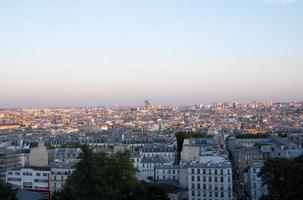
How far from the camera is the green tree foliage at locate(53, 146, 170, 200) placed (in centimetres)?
3719

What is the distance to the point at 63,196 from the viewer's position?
40594 mm

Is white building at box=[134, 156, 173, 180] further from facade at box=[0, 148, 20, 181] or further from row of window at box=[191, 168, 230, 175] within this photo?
facade at box=[0, 148, 20, 181]

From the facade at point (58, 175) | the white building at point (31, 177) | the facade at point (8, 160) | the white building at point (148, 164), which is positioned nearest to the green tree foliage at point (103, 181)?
the facade at point (58, 175)

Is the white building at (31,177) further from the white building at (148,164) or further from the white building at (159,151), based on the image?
the white building at (159,151)

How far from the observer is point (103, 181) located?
3828 centimetres

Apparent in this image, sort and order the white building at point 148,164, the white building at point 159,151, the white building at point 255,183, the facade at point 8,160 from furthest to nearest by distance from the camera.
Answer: the white building at point 159,151
the facade at point 8,160
the white building at point 148,164
the white building at point 255,183

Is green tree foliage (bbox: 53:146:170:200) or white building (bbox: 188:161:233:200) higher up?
green tree foliage (bbox: 53:146:170:200)

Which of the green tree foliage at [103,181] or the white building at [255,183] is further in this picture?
the white building at [255,183]

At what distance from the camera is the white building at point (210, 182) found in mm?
52375

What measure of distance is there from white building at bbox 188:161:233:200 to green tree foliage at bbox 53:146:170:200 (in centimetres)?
925

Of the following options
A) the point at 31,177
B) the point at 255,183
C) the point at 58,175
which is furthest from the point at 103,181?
the point at 31,177

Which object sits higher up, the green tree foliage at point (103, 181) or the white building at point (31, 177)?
the green tree foliage at point (103, 181)

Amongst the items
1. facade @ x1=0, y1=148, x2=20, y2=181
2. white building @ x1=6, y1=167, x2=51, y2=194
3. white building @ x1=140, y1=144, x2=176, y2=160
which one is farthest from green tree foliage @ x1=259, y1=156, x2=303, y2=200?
white building @ x1=140, y1=144, x2=176, y2=160

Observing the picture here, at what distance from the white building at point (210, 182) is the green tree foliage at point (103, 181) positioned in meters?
9.25
